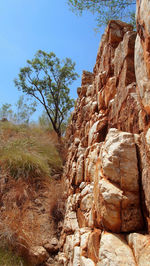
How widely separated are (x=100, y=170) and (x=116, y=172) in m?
0.21

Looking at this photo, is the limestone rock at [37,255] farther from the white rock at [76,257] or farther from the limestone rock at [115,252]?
the limestone rock at [115,252]

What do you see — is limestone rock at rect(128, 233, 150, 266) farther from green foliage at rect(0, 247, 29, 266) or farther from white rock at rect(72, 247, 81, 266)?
green foliage at rect(0, 247, 29, 266)

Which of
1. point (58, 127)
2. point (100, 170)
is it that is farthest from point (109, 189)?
point (58, 127)

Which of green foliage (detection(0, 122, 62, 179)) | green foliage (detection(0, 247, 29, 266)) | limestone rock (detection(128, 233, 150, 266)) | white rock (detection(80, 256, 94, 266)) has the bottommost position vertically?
green foliage (detection(0, 247, 29, 266))

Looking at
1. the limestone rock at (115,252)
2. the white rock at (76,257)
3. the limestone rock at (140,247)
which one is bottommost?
the white rock at (76,257)

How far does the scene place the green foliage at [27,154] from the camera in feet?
14.8

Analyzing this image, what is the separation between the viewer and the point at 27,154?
197 inches

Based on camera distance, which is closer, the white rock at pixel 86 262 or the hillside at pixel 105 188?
the hillside at pixel 105 188

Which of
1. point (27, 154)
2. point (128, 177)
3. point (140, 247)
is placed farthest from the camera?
point (27, 154)

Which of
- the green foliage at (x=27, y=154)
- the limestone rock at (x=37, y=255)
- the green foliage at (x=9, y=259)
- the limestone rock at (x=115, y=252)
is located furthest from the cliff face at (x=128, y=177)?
the green foliage at (x=27, y=154)

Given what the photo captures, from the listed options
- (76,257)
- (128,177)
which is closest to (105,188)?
(128,177)

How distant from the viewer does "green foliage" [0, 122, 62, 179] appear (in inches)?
178

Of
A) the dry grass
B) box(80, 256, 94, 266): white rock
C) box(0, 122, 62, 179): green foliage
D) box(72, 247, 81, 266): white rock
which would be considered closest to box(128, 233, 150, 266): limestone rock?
box(80, 256, 94, 266): white rock

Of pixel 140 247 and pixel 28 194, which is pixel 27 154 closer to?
pixel 28 194
